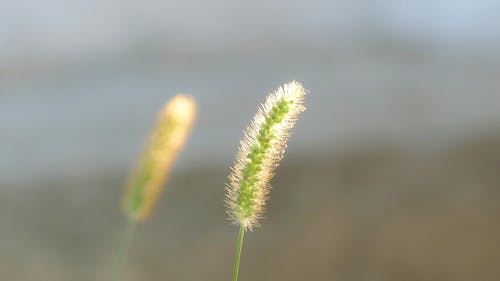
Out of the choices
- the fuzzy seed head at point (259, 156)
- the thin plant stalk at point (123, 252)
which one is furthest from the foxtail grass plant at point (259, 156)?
the thin plant stalk at point (123, 252)

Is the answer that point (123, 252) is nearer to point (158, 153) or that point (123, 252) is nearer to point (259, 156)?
point (158, 153)

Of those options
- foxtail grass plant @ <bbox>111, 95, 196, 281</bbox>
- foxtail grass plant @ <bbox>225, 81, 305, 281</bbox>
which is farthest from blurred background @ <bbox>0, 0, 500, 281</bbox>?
foxtail grass plant @ <bbox>225, 81, 305, 281</bbox>

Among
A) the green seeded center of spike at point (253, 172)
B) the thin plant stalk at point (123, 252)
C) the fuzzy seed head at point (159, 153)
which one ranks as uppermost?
the thin plant stalk at point (123, 252)

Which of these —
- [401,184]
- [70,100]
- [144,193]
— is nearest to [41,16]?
[70,100]

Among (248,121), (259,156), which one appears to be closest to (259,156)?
(259,156)

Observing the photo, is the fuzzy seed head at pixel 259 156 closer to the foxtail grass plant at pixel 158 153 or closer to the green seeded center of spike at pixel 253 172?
the green seeded center of spike at pixel 253 172

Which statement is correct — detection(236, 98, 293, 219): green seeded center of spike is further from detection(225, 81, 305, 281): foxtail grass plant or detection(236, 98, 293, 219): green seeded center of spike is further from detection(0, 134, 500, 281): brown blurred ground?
detection(0, 134, 500, 281): brown blurred ground
